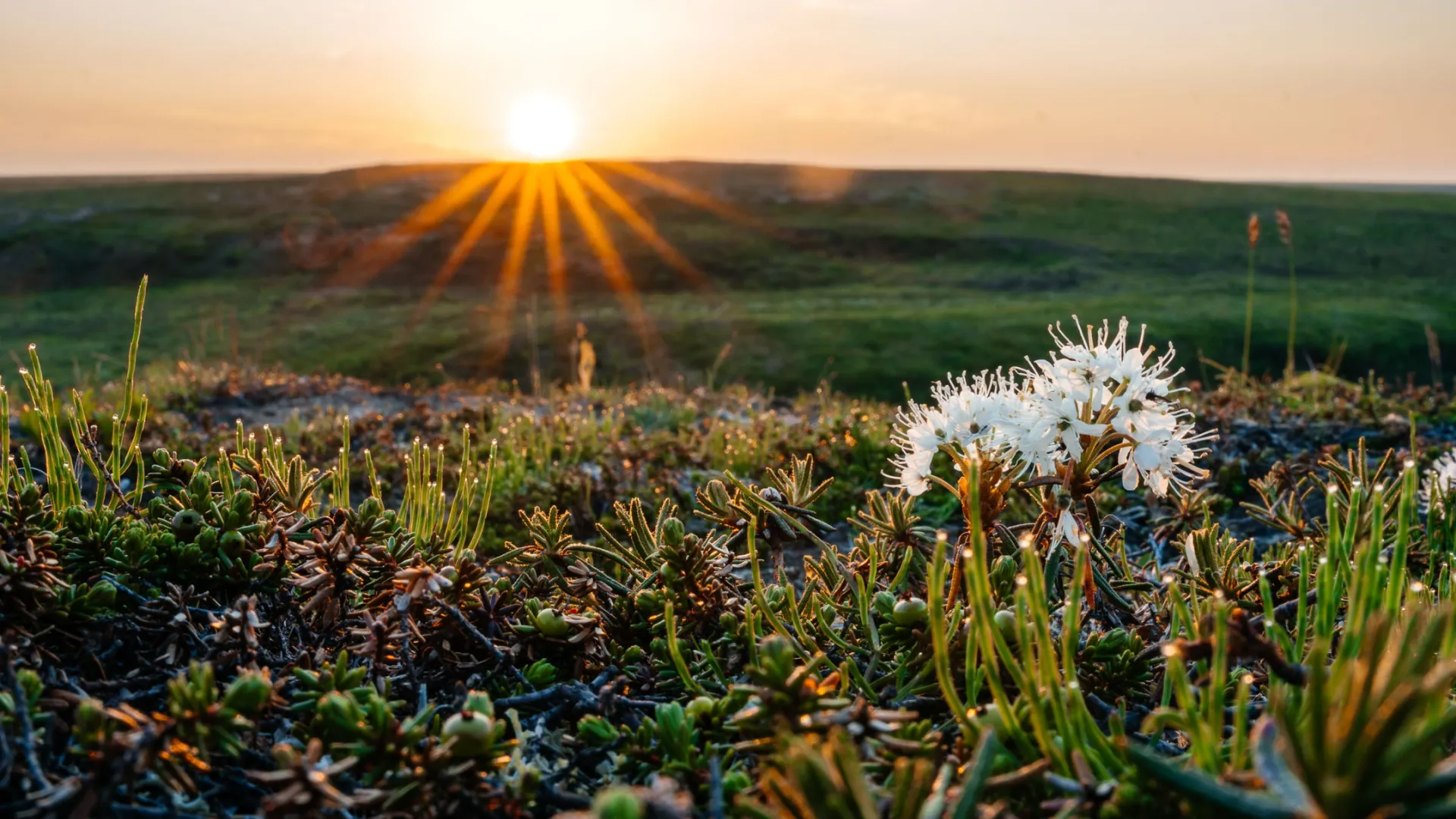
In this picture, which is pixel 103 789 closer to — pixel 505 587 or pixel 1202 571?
pixel 505 587

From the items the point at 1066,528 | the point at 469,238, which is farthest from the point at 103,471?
the point at 469,238

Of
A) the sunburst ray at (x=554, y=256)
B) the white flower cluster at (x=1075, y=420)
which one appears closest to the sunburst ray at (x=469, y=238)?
the sunburst ray at (x=554, y=256)

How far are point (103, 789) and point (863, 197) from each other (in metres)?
73.6

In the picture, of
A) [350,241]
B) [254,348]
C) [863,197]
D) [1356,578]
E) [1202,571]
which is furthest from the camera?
[863,197]

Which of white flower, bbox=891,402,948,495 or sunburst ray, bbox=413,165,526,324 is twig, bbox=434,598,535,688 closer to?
white flower, bbox=891,402,948,495

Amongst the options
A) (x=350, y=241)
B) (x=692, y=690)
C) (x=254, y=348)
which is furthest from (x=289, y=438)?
(x=350, y=241)

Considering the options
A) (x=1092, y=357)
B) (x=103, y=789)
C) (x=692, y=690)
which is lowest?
(x=692, y=690)

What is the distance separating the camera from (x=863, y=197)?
72.4 m

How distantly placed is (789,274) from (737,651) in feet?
176

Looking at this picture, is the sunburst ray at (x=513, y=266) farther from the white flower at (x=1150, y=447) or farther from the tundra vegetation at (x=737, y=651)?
the white flower at (x=1150, y=447)

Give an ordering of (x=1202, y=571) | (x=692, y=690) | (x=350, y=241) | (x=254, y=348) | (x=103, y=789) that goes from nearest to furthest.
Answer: (x=103, y=789) < (x=692, y=690) < (x=1202, y=571) < (x=254, y=348) < (x=350, y=241)

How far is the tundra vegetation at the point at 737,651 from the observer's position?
1249mm

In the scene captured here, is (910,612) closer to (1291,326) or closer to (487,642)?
(487,642)

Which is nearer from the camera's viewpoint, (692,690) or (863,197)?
(692,690)
